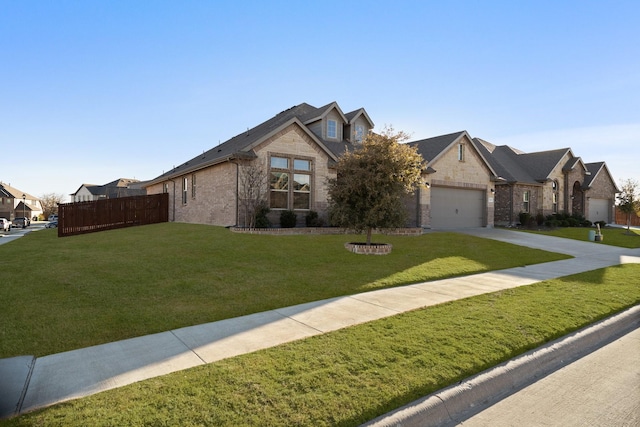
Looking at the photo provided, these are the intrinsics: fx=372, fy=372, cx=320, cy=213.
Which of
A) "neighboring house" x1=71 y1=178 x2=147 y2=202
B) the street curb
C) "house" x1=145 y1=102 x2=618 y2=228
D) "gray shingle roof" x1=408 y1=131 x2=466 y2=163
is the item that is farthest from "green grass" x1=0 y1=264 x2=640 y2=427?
"neighboring house" x1=71 y1=178 x2=147 y2=202

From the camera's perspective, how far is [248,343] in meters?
4.92

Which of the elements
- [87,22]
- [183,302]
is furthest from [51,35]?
[183,302]

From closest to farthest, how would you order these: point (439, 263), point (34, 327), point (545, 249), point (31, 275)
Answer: point (34, 327), point (31, 275), point (439, 263), point (545, 249)

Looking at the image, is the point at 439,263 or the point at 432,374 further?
the point at 439,263

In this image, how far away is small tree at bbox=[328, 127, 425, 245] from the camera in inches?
516

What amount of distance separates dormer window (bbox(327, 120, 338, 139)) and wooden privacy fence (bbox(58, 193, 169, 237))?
12.8 m

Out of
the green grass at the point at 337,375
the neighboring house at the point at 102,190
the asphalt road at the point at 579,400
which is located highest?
the neighboring house at the point at 102,190

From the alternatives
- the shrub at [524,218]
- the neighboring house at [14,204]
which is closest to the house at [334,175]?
the shrub at [524,218]

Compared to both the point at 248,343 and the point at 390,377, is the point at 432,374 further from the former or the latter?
the point at 248,343

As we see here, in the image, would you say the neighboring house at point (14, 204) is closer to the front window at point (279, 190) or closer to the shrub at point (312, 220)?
the front window at point (279, 190)

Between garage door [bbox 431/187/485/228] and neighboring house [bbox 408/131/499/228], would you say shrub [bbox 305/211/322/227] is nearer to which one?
neighboring house [bbox 408/131/499/228]

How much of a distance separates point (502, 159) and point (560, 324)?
97.6ft

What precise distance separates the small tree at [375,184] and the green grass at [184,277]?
1.31 metres

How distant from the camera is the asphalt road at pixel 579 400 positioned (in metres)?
3.49
